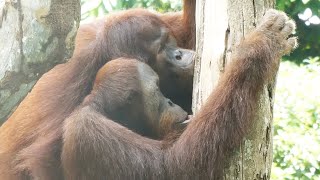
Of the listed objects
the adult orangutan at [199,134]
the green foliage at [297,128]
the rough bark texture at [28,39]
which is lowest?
the green foliage at [297,128]

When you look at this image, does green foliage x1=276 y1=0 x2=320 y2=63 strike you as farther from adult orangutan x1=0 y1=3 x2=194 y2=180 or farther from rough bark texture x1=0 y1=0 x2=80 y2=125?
rough bark texture x1=0 y1=0 x2=80 y2=125

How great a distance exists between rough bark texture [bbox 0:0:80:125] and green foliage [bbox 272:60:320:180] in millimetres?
4173

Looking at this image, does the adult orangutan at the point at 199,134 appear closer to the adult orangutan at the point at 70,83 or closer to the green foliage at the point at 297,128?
the adult orangutan at the point at 70,83

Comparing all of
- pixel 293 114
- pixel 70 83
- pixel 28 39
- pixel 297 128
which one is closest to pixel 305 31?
pixel 293 114

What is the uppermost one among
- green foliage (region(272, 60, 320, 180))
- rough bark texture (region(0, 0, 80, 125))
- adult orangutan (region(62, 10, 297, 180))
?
rough bark texture (region(0, 0, 80, 125))

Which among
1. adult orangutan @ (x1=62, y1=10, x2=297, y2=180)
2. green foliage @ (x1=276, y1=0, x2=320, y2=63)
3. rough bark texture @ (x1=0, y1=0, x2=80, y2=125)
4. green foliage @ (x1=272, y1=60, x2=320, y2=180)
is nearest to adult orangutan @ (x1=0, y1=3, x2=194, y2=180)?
adult orangutan @ (x1=62, y1=10, x2=297, y2=180)

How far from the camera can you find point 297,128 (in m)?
6.73

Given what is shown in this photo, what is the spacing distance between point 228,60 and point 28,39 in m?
0.86

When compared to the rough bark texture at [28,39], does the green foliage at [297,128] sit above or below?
below

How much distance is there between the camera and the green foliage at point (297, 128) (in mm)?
6402

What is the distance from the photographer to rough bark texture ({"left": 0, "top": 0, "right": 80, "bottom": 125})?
2158mm

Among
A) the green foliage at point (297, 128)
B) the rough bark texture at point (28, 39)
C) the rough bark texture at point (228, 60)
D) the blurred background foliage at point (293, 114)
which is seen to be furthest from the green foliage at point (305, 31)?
the rough bark texture at point (28, 39)

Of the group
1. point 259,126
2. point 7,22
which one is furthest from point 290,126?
point 7,22

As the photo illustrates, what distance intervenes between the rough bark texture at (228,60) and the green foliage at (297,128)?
360 cm
